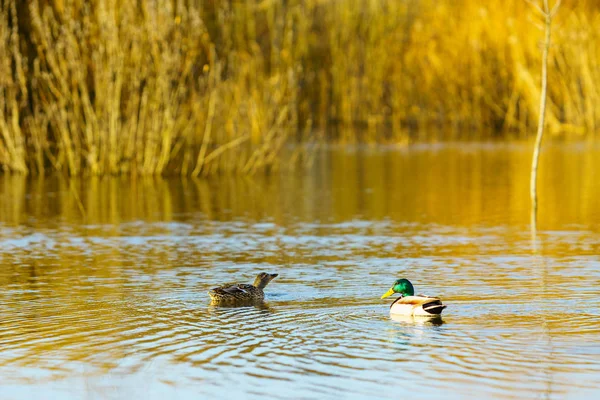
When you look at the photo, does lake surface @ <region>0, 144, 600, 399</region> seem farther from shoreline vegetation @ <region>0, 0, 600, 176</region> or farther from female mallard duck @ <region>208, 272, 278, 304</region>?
shoreline vegetation @ <region>0, 0, 600, 176</region>

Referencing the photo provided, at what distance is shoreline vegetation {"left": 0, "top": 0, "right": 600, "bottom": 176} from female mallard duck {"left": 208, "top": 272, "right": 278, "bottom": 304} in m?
11.1

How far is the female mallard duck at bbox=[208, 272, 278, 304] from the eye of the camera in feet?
32.6

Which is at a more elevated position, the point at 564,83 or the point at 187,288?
the point at 564,83

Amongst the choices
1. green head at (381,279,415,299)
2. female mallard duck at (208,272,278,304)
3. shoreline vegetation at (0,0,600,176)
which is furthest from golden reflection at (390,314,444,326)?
shoreline vegetation at (0,0,600,176)

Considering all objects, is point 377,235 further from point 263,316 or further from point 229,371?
point 229,371

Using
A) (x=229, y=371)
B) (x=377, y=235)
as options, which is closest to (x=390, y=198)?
(x=377, y=235)

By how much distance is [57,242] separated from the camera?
14656 mm

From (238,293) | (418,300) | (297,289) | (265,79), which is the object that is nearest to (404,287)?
(418,300)

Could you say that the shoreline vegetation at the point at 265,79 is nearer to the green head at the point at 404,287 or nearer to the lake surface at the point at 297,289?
the lake surface at the point at 297,289

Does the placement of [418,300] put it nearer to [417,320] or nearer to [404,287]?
[417,320]

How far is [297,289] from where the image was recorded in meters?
11.0

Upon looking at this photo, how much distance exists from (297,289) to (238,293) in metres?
1.04

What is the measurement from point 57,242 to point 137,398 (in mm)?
7708

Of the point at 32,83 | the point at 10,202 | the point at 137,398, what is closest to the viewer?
the point at 137,398
